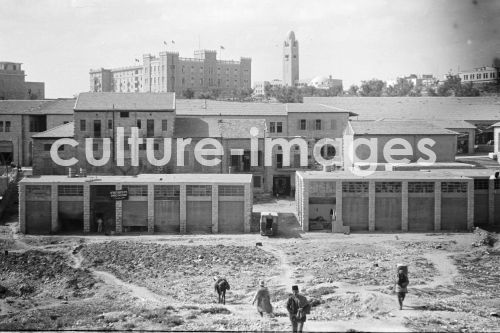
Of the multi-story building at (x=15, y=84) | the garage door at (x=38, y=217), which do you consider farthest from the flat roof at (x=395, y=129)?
the multi-story building at (x=15, y=84)

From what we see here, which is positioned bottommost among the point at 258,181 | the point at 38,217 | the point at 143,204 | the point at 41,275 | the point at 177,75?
the point at 41,275

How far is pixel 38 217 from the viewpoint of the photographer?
49688 millimetres

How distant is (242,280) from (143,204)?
15.8 metres

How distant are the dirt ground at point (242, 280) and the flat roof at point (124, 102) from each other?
53.3 ft

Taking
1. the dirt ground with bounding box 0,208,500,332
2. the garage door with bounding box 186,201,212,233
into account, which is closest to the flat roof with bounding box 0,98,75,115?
the dirt ground with bounding box 0,208,500,332

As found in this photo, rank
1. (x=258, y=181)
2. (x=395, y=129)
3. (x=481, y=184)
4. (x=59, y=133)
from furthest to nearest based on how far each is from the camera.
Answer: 1. (x=258, y=181)
2. (x=59, y=133)
3. (x=395, y=129)
4. (x=481, y=184)

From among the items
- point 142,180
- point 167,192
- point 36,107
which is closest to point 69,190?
point 142,180

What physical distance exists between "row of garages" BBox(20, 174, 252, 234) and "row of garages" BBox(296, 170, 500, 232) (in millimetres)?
5917

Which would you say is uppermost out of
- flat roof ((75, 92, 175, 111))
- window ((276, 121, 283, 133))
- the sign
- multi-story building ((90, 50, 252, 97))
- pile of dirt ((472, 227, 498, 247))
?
multi-story building ((90, 50, 252, 97))

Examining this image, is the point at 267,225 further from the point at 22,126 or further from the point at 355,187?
the point at 22,126

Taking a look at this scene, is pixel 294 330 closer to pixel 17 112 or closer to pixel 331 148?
pixel 331 148

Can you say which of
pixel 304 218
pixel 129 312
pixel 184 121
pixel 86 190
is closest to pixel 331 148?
pixel 184 121

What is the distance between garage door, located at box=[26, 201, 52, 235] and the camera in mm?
49688

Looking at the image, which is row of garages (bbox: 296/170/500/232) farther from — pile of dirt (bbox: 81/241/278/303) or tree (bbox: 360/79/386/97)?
tree (bbox: 360/79/386/97)
